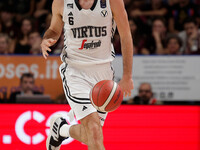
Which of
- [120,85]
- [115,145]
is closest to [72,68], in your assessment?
[120,85]

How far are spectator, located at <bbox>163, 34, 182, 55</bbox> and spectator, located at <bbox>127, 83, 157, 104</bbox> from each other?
1108mm

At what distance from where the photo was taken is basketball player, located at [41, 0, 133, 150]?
4.25m

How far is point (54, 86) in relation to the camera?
7.82m

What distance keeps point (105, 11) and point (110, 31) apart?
254mm

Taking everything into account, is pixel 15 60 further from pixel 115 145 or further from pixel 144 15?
pixel 144 15

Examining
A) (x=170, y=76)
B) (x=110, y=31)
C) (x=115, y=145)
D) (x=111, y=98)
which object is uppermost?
(x=110, y=31)

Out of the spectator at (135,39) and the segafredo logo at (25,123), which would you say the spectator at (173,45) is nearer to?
the spectator at (135,39)

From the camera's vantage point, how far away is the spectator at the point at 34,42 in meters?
8.65

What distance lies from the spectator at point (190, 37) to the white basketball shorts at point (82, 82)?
4.36 metres

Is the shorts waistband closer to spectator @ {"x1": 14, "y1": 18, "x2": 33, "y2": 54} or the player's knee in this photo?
the player's knee

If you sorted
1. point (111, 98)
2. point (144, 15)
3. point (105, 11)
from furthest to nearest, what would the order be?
point (144, 15)
point (105, 11)
point (111, 98)

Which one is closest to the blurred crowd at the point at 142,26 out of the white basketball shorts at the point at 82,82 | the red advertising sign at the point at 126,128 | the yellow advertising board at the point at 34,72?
the yellow advertising board at the point at 34,72

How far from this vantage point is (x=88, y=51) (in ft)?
14.4

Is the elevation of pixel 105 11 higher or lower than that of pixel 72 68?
higher
